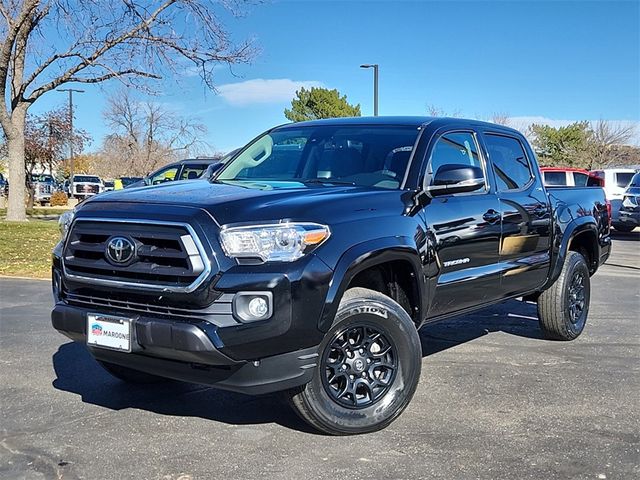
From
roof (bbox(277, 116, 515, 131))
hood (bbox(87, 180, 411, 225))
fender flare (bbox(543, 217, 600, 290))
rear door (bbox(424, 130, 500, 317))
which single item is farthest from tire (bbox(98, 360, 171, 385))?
fender flare (bbox(543, 217, 600, 290))

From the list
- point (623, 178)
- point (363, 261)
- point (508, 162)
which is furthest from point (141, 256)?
point (623, 178)

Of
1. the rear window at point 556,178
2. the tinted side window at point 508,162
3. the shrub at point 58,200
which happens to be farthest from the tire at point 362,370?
the shrub at point 58,200

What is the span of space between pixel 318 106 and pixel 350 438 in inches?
1692

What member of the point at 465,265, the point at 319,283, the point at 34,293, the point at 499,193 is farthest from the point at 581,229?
the point at 34,293

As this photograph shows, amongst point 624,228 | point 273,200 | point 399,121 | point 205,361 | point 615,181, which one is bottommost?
point 624,228

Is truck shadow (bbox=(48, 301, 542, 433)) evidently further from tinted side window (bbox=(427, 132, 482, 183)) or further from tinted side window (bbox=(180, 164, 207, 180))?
tinted side window (bbox=(180, 164, 207, 180))

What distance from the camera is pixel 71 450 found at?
12.3ft

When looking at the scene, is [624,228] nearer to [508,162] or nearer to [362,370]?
[508,162]

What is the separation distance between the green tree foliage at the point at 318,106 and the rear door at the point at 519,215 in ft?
127

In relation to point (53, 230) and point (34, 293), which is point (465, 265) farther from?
point (53, 230)

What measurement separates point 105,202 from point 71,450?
1390 mm

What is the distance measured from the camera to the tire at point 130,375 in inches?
191

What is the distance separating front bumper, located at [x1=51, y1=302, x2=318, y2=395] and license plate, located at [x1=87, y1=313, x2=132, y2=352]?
7cm

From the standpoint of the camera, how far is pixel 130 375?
16.2 ft
